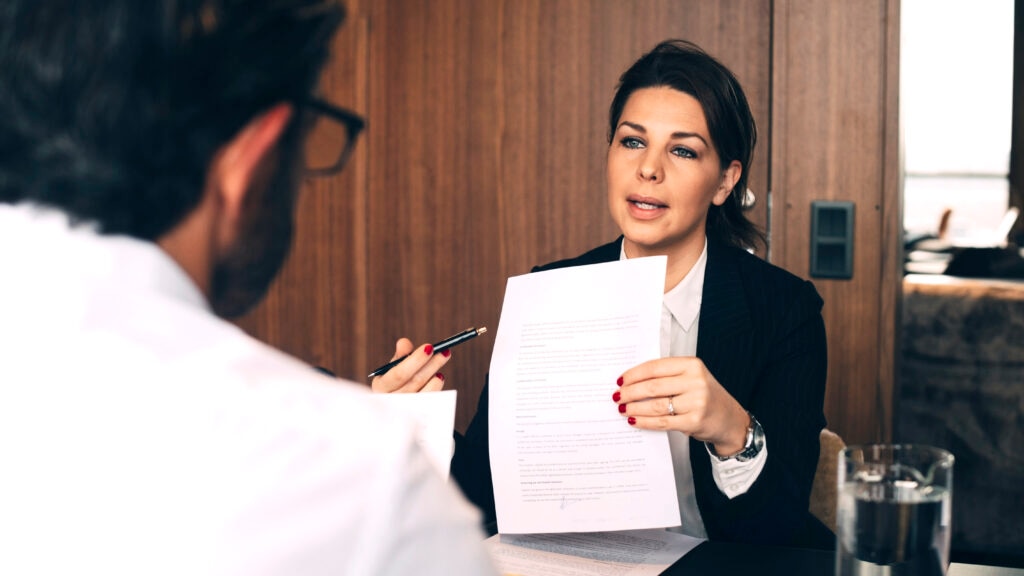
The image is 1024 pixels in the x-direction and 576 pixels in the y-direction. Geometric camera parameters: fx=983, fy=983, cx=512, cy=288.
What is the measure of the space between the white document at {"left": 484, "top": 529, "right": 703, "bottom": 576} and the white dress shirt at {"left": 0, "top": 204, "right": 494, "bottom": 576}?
24.0 inches

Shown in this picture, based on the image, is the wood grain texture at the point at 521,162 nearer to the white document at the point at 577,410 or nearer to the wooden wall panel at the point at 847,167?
the wooden wall panel at the point at 847,167

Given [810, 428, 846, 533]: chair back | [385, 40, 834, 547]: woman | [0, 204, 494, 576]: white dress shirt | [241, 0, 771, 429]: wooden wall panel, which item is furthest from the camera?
[241, 0, 771, 429]: wooden wall panel

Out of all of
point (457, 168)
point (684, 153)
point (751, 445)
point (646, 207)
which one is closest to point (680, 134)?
point (684, 153)

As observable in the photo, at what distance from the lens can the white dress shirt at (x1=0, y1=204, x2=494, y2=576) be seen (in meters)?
0.47

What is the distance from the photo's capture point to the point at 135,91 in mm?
531

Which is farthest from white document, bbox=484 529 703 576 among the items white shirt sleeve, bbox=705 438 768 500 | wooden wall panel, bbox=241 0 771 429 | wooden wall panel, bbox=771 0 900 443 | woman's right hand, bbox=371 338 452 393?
wooden wall panel, bbox=241 0 771 429

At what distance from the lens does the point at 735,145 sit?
170cm

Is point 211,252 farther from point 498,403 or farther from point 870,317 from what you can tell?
point 870,317

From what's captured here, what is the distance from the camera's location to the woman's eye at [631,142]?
1.67m

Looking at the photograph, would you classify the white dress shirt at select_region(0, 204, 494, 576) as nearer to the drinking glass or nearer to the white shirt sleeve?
the drinking glass

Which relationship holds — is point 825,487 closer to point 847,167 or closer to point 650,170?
point 650,170

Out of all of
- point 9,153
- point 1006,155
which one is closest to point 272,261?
point 9,153

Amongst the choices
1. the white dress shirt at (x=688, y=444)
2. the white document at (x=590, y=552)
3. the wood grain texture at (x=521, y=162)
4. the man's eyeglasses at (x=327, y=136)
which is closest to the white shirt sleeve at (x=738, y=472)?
the white dress shirt at (x=688, y=444)

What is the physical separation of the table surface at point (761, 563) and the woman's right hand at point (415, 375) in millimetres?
420
